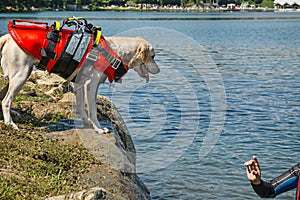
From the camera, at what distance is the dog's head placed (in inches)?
371

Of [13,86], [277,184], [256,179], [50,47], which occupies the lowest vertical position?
[277,184]

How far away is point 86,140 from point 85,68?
4.64 ft

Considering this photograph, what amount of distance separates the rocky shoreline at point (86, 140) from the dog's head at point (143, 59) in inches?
47.4

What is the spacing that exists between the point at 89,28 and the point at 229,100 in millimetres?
9751

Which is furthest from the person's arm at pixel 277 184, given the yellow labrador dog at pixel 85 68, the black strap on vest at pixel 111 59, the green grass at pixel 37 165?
the black strap on vest at pixel 111 59

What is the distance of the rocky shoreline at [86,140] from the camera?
677 cm

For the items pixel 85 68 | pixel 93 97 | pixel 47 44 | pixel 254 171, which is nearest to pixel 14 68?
pixel 47 44

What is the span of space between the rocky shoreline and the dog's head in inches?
47.4

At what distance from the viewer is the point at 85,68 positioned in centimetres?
912

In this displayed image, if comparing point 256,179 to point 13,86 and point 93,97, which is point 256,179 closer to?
point 93,97

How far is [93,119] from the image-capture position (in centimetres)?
912

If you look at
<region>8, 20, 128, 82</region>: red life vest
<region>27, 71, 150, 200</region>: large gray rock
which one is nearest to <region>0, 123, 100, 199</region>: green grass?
<region>27, 71, 150, 200</region>: large gray rock

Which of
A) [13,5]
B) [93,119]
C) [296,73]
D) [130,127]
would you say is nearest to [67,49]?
[93,119]

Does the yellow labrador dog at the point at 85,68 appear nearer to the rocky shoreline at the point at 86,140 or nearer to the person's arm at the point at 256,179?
the rocky shoreline at the point at 86,140
